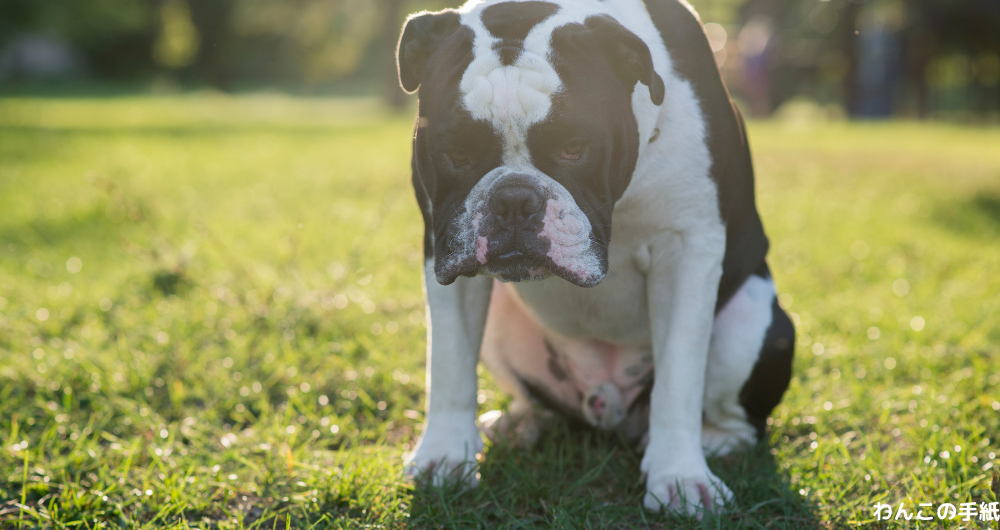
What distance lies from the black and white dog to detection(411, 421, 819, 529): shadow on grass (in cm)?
7

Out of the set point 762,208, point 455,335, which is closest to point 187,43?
point 762,208

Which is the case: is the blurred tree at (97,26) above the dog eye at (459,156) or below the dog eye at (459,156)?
below

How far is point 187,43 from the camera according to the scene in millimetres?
32188

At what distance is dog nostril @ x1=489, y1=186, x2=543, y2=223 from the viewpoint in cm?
174

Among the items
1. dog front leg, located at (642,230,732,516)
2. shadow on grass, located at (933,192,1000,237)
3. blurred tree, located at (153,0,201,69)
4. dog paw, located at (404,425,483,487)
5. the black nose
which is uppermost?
the black nose

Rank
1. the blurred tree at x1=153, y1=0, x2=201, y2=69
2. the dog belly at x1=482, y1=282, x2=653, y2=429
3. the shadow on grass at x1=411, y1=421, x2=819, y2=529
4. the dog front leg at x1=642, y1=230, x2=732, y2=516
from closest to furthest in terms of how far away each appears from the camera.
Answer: the shadow on grass at x1=411, y1=421, x2=819, y2=529
the dog front leg at x1=642, y1=230, x2=732, y2=516
the dog belly at x1=482, y1=282, x2=653, y2=429
the blurred tree at x1=153, y1=0, x2=201, y2=69

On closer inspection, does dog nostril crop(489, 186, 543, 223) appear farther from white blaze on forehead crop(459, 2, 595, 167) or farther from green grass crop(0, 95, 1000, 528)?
green grass crop(0, 95, 1000, 528)

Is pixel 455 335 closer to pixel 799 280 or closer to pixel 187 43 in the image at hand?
pixel 799 280

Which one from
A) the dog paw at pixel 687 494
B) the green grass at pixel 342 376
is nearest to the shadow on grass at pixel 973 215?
the green grass at pixel 342 376

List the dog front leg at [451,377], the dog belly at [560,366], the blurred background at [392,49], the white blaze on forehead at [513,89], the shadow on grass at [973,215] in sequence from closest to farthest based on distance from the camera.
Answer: the white blaze on forehead at [513,89], the dog front leg at [451,377], the dog belly at [560,366], the shadow on grass at [973,215], the blurred background at [392,49]

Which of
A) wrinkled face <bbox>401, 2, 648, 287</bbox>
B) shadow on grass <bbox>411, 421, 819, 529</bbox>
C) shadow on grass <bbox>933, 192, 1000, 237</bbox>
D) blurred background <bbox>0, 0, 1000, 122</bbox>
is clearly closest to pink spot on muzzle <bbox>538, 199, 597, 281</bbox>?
wrinkled face <bbox>401, 2, 648, 287</bbox>

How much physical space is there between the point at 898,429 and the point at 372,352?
1.90 metres

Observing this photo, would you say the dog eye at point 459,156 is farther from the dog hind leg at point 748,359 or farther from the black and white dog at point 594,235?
the dog hind leg at point 748,359

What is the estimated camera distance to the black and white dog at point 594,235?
1.77 metres
